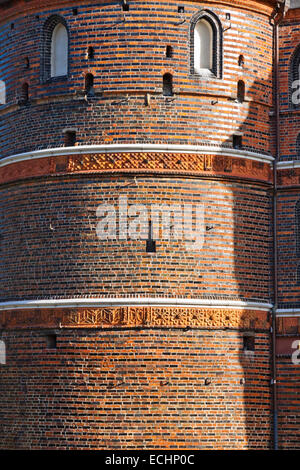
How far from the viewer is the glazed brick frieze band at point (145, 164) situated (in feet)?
86.8

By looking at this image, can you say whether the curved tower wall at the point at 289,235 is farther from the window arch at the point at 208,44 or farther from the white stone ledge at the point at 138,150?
the window arch at the point at 208,44

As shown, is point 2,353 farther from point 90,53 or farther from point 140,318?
point 90,53

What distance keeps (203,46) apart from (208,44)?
14 centimetres

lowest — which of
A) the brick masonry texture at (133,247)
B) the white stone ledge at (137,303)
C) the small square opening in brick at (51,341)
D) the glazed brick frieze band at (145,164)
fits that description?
the small square opening in brick at (51,341)

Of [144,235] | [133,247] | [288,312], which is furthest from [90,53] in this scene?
[288,312]

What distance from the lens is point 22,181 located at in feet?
90.5

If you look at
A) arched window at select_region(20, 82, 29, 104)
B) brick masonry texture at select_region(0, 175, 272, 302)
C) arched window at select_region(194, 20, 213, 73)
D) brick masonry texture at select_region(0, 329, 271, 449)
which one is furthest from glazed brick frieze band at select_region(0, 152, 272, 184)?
brick masonry texture at select_region(0, 329, 271, 449)

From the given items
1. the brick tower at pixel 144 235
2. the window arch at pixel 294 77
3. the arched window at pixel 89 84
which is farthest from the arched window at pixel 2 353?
the window arch at pixel 294 77

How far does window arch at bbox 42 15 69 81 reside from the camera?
90.7 feet

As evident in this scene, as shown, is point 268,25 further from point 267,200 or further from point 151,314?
point 151,314

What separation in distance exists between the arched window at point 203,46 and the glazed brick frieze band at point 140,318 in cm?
551

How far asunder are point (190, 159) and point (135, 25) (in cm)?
324

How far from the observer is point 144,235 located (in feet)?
86.1

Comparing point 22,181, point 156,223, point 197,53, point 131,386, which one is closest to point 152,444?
point 131,386
